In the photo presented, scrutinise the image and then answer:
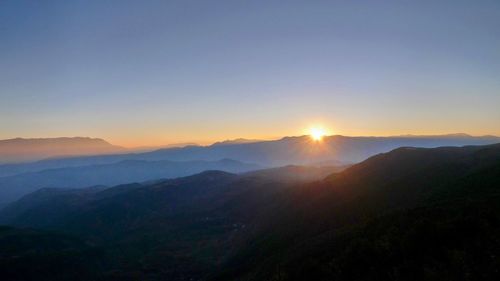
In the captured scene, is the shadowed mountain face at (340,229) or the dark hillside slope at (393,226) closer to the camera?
the dark hillside slope at (393,226)

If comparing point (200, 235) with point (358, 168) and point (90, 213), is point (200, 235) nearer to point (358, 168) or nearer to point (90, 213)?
point (358, 168)

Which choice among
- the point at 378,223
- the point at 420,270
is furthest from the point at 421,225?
the point at 378,223

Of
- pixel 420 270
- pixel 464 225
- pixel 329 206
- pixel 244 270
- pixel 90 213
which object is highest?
pixel 464 225

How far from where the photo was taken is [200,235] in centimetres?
13250

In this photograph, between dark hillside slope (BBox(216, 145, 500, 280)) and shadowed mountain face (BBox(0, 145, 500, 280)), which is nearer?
dark hillside slope (BBox(216, 145, 500, 280))

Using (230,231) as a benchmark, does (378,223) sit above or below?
above

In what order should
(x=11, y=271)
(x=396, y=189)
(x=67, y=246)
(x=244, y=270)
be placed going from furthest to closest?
(x=67, y=246) < (x=11, y=271) < (x=396, y=189) < (x=244, y=270)

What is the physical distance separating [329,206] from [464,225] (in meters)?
56.8

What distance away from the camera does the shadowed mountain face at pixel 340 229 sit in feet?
86.7

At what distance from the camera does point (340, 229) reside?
56.9 meters

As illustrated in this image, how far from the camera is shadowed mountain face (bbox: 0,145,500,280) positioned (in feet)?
86.7

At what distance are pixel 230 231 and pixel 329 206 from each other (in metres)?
54.6

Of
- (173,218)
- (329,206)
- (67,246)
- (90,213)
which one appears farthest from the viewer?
(90,213)

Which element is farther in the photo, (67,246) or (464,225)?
(67,246)
